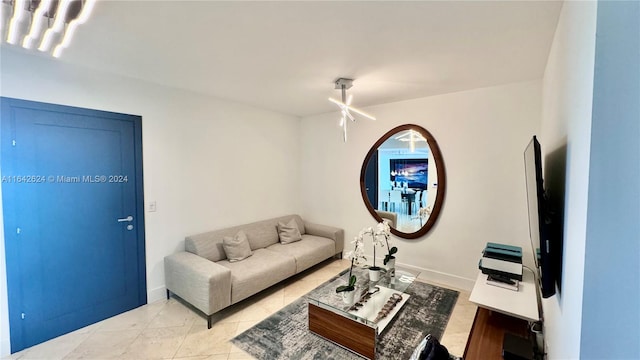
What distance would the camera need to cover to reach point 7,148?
2.13 m

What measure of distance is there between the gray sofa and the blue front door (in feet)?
1.82

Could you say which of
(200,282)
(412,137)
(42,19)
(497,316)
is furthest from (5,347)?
(412,137)

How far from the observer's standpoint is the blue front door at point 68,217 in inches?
85.9

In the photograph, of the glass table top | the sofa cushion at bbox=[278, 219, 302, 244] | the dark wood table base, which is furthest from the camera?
the sofa cushion at bbox=[278, 219, 302, 244]

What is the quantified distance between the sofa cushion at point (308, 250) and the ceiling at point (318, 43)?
222 centimetres

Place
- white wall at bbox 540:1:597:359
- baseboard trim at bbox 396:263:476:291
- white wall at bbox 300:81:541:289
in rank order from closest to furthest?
1. white wall at bbox 540:1:597:359
2. white wall at bbox 300:81:541:289
3. baseboard trim at bbox 396:263:476:291

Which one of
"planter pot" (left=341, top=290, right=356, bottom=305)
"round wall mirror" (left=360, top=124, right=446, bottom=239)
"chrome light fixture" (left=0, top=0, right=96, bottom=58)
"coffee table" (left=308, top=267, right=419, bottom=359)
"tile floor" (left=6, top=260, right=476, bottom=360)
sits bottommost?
"tile floor" (left=6, top=260, right=476, bottom=360)

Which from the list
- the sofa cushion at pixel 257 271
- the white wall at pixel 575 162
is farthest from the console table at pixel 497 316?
the sofa cushion at pixel 257 271

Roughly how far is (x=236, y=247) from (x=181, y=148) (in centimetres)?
144

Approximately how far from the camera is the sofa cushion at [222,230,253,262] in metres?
3.21

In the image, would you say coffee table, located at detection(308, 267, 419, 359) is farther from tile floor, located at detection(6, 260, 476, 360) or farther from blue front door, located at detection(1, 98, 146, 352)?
blue front door, located at detection(1, 98, 146, 352)

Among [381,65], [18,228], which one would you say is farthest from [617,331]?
[18,228]

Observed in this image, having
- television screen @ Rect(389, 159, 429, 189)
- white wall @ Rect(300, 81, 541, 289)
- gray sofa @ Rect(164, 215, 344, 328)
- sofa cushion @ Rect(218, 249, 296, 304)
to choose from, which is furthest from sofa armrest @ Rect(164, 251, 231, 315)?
television screen @ Rect(389, 159, 429, 189)

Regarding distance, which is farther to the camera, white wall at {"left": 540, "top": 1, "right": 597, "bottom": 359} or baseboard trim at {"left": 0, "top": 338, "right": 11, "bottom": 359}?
baseboard trim at {"left": 0, "top": 338, "right": 11, "bottom": 359}
